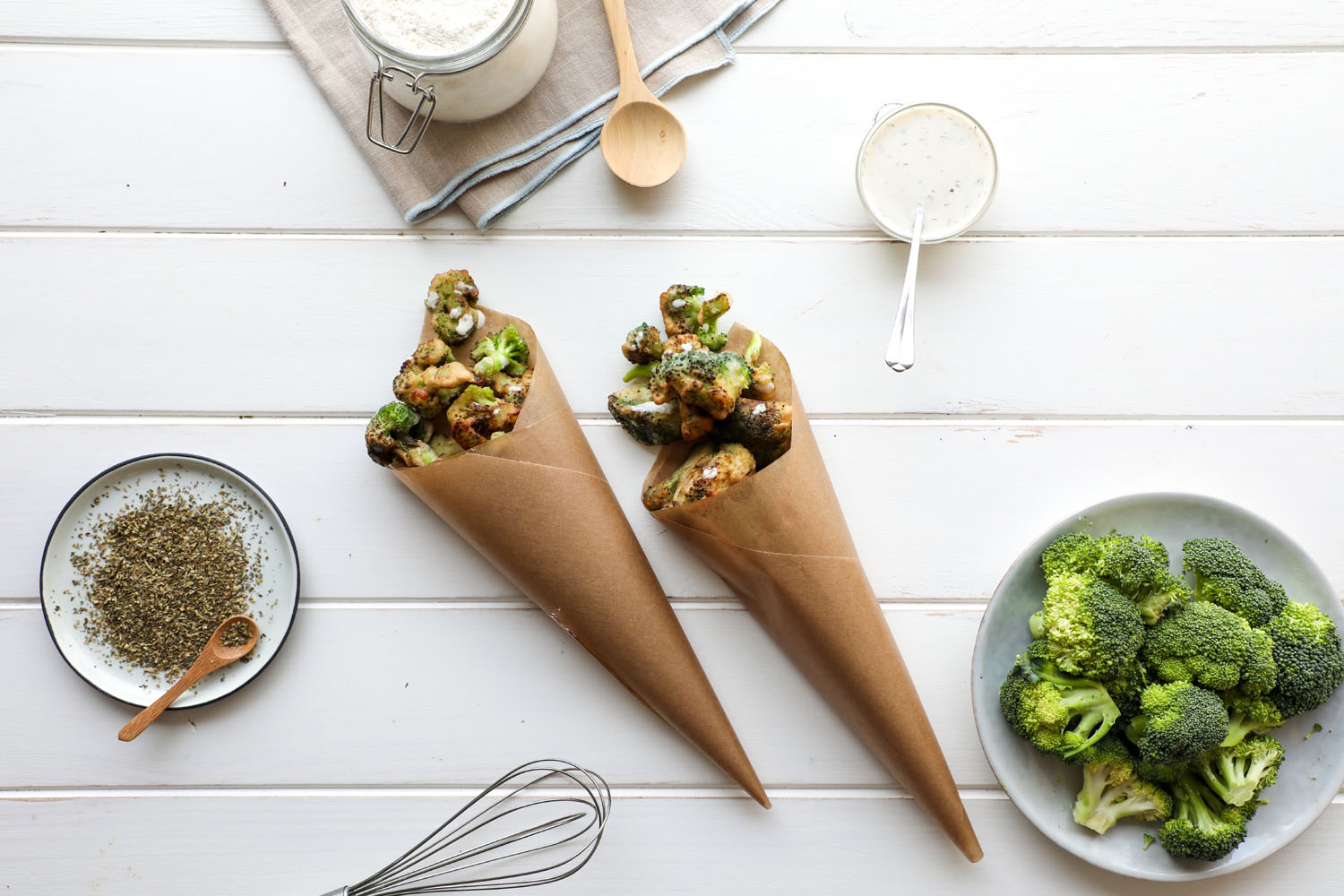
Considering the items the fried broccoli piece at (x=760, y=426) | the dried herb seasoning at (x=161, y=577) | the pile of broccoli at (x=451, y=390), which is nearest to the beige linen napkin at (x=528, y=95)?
the pile of broccoli at (x=451, y=390)

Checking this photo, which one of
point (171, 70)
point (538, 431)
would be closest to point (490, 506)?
point (538, 431)

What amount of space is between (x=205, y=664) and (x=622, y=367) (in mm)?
880

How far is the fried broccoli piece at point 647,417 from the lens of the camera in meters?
1.44

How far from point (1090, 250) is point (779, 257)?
562 millimetres

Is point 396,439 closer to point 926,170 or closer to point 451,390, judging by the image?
point 451,390

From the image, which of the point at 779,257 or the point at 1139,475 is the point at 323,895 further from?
the point at 1139,475

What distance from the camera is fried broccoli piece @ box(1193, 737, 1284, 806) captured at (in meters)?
1.45

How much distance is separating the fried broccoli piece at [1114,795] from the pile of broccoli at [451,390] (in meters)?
1.14

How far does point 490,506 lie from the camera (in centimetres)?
143

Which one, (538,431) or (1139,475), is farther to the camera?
(1139,475)

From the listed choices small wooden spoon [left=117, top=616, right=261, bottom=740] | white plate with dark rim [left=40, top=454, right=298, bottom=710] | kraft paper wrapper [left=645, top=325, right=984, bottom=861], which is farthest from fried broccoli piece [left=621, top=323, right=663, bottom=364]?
small wooden spoon [left=117, top=616, right=261, bottom=740]

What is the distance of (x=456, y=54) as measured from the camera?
1.32 meters

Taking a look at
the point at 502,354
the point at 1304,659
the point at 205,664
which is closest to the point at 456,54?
the point at 502,354

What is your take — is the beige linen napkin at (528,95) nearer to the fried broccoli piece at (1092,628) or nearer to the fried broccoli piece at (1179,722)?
the fried broccoli piece at (1092,628)
